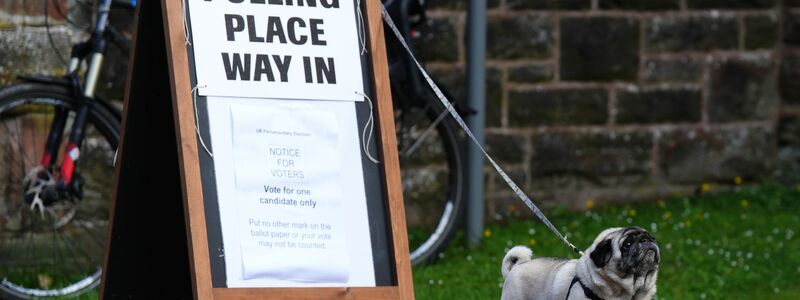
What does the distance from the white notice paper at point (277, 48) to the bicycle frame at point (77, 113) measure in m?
1.50

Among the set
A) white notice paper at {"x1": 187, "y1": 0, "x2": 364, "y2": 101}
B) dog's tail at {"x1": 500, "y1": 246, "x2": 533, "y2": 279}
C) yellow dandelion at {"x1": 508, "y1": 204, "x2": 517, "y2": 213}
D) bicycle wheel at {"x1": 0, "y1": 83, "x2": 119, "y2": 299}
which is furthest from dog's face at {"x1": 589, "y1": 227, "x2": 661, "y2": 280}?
yellow dandelion at {"x1": 508, "y1": 204, "x2": 517, "y2": 213}

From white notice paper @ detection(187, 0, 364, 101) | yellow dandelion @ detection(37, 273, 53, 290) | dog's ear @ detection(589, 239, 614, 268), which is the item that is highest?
white notice paper @ detection(187, 0, 364, 101)

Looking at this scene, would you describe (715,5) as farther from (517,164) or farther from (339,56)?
(339,56)

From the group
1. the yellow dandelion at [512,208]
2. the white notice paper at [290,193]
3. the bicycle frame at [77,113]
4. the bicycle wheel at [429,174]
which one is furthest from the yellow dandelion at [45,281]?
the yellow dandelion at [512,208]

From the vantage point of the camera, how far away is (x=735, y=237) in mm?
7488

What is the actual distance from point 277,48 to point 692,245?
358cm

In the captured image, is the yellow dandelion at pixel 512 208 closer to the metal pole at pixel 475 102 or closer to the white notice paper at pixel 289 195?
the metal pole at pixel 475 102

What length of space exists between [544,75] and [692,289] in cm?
213

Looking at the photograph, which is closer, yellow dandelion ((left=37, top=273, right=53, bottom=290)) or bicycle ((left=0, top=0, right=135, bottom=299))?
bicycle ((left=0, top=0, right=135, bottom=299))

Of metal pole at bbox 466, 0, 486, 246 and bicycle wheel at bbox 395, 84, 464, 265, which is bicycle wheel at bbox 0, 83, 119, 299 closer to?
bicycle wheel at bbox 395, 84, 464, 265

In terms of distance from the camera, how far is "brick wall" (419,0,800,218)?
307 inches

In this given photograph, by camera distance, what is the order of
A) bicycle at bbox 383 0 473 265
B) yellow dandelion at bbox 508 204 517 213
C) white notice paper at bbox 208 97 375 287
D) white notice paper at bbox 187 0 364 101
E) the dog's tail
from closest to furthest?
white notice paper at bbox 208 97 375 287 → white notice paper at bbox 187 0 364 101 → the dog's tail → bicycle at bbox 383 0 473 265 → yellow dandelion at bbox 508 204 517 213

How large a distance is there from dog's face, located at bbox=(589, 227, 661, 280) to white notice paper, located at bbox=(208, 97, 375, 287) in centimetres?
70

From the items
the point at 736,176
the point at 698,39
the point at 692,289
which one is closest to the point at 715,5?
the point at 698,39
